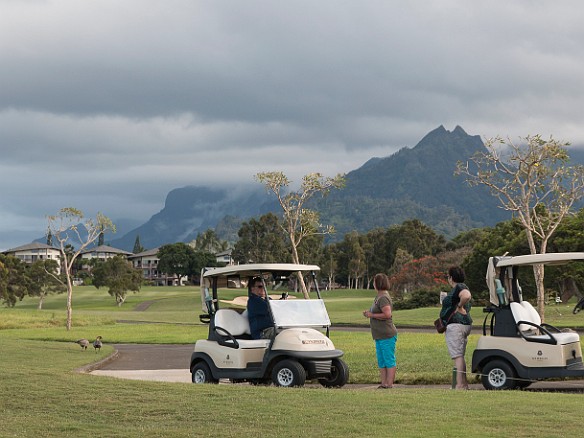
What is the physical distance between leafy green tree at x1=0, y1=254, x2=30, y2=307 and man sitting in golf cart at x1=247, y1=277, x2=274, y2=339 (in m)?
71.3

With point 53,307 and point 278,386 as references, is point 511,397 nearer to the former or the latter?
point 278,386

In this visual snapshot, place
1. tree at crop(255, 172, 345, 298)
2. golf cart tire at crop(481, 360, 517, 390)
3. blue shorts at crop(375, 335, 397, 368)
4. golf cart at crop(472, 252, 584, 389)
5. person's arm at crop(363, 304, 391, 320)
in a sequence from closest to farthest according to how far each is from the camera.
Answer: golf cart at crop(472, 252, 584, 389) < golf cart tire at crop(481, 360, 517, 390) < person's arm at crop(363, 304, 391, 320) < blue shorts at crop(375, 335, 397, 368) < tree at crop(255, 172, 345, 298)

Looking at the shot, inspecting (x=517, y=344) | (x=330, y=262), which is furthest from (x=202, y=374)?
(x=330, y=262)

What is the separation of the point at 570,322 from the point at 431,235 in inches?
3233

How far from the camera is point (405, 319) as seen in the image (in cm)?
5000

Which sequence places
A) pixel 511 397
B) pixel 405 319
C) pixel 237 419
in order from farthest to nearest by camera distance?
pixel 405 319 < pixel 511 397 < pixel 237 419

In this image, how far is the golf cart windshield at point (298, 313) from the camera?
15604 mm

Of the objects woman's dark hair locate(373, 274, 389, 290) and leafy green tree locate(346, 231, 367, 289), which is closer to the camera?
woman's dark hair locate(373, 274, 389, 290)

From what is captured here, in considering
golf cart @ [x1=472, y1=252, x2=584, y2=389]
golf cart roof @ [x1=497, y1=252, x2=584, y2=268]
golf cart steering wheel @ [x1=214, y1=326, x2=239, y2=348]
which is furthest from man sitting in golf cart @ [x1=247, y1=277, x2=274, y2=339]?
golf cart roof @ [x1=497, y1=252, x2=584, y2=268]

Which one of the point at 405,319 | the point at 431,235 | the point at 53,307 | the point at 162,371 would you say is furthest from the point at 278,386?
the point at 431,235

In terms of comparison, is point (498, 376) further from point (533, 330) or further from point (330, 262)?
point (330, 262)

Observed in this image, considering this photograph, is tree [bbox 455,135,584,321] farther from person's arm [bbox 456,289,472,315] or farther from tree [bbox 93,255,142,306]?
tree [bbox 93,255,142,306]

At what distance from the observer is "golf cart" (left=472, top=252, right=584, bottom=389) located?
14156 mm

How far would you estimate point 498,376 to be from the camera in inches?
571
